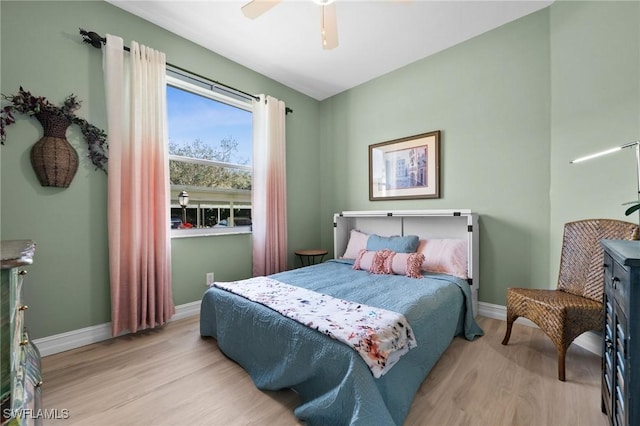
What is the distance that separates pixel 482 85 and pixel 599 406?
2.58m

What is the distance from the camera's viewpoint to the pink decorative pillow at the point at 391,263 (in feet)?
7.76

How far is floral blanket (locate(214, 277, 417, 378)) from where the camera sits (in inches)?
48.6

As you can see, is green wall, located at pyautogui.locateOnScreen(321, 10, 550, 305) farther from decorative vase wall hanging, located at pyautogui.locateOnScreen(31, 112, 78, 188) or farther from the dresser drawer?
decorative vase wall hanging, located at pyautogui.locateOnScreen(31, 112, 78, 188)

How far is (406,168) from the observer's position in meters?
3.12

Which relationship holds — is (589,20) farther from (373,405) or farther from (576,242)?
(373,405)

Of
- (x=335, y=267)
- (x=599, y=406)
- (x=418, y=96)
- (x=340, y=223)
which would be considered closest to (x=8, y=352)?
(x=335, y=267)

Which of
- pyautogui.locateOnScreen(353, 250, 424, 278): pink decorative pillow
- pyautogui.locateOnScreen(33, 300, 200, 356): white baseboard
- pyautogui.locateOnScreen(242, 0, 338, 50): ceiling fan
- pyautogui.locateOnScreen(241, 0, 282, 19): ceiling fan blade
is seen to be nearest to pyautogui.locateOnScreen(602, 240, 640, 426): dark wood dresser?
pyautogui.locateOnScreen(353, 250, 424, 278): pink decorative pillow

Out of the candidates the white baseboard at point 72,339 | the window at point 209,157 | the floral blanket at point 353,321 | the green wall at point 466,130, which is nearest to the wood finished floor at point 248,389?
the white baseboard at point 72,339

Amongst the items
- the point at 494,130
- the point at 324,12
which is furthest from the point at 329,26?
the point at 494,130

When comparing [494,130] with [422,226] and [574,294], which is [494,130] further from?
[574,294]

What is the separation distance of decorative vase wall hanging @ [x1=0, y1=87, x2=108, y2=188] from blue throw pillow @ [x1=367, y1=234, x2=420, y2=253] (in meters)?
2.64

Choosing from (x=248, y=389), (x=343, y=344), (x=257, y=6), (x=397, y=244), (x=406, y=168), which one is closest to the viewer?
(x=343, y=344)

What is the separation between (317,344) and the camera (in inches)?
52.2

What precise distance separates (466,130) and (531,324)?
6.21 ft
